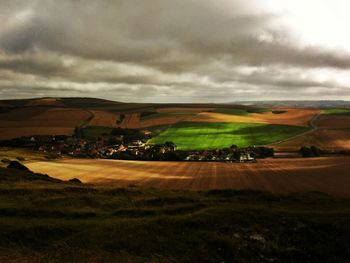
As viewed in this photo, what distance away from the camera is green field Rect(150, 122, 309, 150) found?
98.4 metres

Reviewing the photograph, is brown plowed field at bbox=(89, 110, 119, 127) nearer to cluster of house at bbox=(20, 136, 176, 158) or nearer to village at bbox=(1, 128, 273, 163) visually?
village at bbox=(1, 128, 273, 163)

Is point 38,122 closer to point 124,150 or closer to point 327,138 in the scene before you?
point 124,150

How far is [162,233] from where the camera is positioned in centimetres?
1936

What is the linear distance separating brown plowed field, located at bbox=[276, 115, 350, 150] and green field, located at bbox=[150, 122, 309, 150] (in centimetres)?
600

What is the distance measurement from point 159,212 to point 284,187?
2648 cm

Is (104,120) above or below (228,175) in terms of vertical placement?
above

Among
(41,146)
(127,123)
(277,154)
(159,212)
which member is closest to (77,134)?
(41,146)

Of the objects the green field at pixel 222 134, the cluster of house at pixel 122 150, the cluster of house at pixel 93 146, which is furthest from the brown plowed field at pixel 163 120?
the cluster of house at pixel 93 146

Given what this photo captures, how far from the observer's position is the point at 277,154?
80.6 m

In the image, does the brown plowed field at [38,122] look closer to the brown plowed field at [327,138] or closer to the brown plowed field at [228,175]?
the brown plowed field at [228,175]

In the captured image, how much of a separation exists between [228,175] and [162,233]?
3605 centimetres

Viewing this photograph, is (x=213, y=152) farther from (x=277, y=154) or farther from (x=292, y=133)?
(x=292, y=133)

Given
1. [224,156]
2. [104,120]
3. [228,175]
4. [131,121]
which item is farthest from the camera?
[131,121]

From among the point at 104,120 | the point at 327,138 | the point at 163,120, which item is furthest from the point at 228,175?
the point at 104,120
